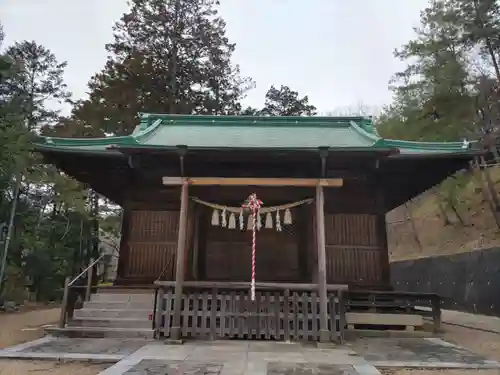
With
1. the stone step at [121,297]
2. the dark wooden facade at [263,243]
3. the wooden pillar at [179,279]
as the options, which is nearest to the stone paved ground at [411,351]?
the dark wooden facade at [263,243]

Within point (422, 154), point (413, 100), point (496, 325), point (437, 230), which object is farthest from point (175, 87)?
point (437, 230)

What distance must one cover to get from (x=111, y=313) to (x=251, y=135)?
5.81 metres

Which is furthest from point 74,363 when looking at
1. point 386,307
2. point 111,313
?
point 386,307

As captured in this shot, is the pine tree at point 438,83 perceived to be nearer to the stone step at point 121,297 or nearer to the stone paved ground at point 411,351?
the stone paved ground at point 411,351

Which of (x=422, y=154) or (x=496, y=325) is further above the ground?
(x=422, y=154)

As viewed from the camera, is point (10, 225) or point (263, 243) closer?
point (263, 243)

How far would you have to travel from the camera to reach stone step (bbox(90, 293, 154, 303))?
9.10m

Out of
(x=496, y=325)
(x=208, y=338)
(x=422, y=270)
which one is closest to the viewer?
(x=208, y=338)

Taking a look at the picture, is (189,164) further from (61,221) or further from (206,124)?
(61,221)

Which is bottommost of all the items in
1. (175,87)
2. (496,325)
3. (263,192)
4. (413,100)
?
(496,325)

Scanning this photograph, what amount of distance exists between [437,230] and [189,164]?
21641 mm

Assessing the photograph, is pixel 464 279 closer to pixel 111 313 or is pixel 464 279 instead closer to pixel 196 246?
pixel 196 246

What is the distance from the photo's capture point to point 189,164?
884cm

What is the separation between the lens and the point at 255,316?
755 cm
